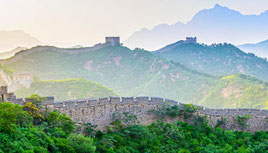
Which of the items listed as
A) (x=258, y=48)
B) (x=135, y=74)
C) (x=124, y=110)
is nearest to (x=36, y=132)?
(x=124, y=110)

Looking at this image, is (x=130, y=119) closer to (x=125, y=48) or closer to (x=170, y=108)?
(x=170, y=108)

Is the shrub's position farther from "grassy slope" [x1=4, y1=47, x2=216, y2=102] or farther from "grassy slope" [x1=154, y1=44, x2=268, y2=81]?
"grassy slope" [x1=154, y1=44, x2=268, y2=81]

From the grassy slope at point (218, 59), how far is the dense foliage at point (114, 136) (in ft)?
175

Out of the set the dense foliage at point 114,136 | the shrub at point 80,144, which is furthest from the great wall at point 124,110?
the shrub at point 80,144

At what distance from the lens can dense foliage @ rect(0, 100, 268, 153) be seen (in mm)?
11484

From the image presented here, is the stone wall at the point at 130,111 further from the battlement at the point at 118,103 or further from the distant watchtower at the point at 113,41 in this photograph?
the distant watchtower at the point at 113,41

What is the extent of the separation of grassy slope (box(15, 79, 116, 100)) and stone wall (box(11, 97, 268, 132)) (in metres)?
21.2

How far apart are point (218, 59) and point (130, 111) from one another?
6463cm

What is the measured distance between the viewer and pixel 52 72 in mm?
56125

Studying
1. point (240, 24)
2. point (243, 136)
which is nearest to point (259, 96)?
point (243, 136)

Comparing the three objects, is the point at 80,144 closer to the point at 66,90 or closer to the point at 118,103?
the point at 118,103

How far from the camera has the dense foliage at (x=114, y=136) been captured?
11.5 metres

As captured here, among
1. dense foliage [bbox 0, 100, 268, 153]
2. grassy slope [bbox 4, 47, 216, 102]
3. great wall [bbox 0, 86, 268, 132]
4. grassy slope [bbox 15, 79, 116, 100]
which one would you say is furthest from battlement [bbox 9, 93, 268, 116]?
grassy slope [bbox 4, 47, 216, 102]

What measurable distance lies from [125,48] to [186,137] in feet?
172
